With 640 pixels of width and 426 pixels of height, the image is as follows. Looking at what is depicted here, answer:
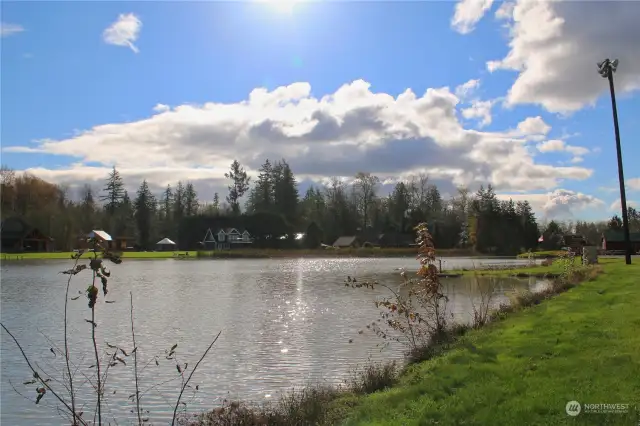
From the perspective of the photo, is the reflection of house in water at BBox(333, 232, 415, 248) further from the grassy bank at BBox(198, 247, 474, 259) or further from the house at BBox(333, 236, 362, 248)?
the grassy bank at BBox(198, 247, 474, 259)

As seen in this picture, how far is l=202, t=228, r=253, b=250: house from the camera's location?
99500 mm

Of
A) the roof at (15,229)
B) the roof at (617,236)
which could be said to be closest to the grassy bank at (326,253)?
the roof at (617,236)

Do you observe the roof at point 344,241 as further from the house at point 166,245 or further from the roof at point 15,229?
the roof at point 15,229

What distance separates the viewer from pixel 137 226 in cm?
10538

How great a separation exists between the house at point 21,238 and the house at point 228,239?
1074 inches

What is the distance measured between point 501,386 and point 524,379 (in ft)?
1.20

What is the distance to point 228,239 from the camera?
330 ft

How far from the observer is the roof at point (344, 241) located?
96.6m

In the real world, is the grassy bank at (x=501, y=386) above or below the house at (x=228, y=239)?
below

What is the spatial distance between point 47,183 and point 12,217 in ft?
28.6

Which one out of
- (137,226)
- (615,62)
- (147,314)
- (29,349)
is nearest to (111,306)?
(147,314)

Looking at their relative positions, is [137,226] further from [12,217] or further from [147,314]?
Result: [147,314]

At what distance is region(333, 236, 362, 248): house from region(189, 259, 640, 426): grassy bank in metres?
84.8

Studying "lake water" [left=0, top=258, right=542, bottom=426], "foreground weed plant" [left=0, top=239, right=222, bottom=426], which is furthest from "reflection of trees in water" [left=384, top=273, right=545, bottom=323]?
"foreground weed plant" [left=0, top=239, right=222, bottom=426]
